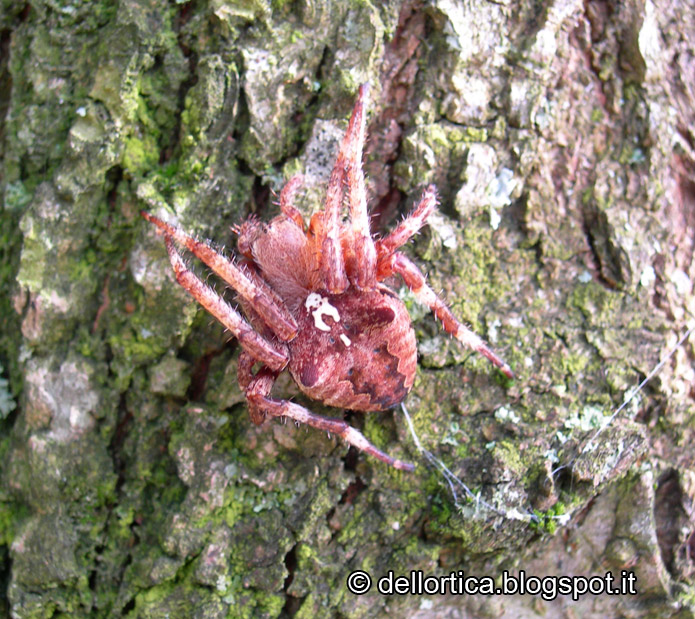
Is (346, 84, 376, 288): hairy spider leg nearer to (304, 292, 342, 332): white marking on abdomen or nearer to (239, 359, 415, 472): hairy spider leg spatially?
(304, 292, 342, 332): white marking on abdomen

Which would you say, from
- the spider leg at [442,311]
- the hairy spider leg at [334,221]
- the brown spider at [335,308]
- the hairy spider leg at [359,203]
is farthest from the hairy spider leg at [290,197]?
the spider leg at [442,311]

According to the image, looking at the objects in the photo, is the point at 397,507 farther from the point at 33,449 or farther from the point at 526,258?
the point at 33,449

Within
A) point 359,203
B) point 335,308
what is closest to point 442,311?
point 335,308

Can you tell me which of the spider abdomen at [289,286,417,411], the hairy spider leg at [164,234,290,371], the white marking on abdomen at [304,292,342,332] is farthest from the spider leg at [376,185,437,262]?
the hairy spider leg at [164,234,290,371]

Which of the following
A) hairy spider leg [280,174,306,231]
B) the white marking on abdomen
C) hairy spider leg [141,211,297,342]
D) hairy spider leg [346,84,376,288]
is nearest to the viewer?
hairy spider leg [346,84,376,288]

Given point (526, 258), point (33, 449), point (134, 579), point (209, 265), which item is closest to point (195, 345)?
point (209, 265)

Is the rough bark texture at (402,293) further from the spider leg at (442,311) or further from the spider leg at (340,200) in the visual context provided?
the spider leg at (340,200)
